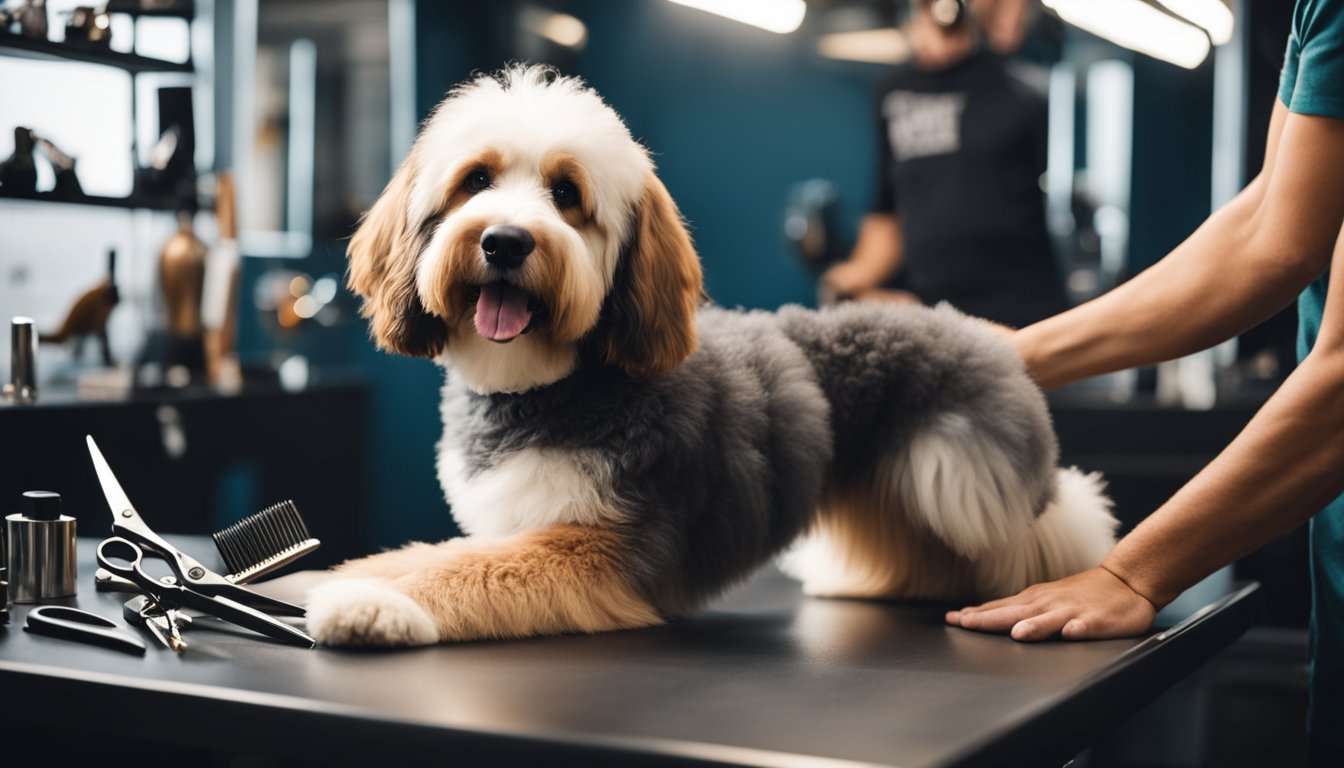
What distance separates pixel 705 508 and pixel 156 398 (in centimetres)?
240

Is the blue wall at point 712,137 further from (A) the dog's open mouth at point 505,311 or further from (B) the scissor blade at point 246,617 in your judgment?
(B) the scissor blade at point 246,617

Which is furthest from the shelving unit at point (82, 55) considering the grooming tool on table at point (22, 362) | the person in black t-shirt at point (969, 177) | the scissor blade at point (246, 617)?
the person in black t-shirt at point (969, 177)

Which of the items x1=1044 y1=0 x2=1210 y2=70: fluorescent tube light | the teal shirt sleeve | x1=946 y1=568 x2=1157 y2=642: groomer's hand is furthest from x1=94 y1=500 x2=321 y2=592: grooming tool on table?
x1=1044 y1=0 x2=1210 y2=70: fluorescent tube light

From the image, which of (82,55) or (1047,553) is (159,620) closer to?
(1047,553)

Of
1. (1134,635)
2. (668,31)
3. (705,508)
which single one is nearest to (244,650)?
(705,508)

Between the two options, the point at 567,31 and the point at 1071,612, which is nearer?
the point at 1071,612

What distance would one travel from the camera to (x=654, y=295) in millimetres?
1347

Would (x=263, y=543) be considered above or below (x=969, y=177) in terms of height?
below

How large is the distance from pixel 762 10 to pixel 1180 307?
2.39 meters

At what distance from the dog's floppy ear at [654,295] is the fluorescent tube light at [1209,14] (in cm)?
312

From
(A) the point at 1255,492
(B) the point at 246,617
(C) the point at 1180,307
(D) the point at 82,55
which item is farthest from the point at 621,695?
(D) the point at 82,55

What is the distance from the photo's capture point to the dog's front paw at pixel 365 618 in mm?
1074

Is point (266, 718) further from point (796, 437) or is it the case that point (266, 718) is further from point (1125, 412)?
point (1125, 412)

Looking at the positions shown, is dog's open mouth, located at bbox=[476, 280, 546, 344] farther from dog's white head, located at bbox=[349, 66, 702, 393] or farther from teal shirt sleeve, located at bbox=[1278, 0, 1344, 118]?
teal shirt sleeve, located at bbox=[1278, 0, 1344, 118]
